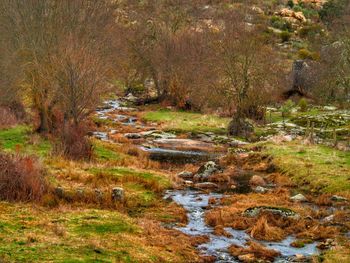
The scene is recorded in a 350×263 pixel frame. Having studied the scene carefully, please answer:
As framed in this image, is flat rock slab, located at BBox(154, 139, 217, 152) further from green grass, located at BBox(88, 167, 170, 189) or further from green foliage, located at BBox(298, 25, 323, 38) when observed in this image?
green foliage, located at BBox(298, 25, 323, 38)

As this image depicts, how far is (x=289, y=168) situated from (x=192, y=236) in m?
11.8

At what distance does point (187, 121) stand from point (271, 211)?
2640cm

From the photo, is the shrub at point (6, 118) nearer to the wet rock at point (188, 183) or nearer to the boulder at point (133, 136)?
the boulder at point (133, 136)

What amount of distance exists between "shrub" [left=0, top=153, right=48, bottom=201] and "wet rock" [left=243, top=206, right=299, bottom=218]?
6.92 meters

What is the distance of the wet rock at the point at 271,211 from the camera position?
683 inches

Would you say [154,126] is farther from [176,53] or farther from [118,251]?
[118,251]

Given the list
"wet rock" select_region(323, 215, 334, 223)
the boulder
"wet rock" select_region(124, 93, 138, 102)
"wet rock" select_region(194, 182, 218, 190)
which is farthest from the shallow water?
"wet rock" select_region(124, 93, 138, 102)

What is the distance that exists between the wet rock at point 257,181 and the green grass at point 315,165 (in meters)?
1.48

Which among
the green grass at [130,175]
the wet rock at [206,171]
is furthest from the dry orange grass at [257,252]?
the wet rock at [206,171]

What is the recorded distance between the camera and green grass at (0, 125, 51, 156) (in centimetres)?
2467

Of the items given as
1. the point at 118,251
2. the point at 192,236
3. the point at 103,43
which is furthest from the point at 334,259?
the point at 103,43

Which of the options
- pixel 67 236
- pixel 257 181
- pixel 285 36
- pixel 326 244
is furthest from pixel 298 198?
pixel 285 36

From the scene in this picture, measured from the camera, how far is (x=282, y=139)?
3447 centimetres

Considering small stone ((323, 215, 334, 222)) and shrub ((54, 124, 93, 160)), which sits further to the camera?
shrub ((54, 124, 93, 160))
